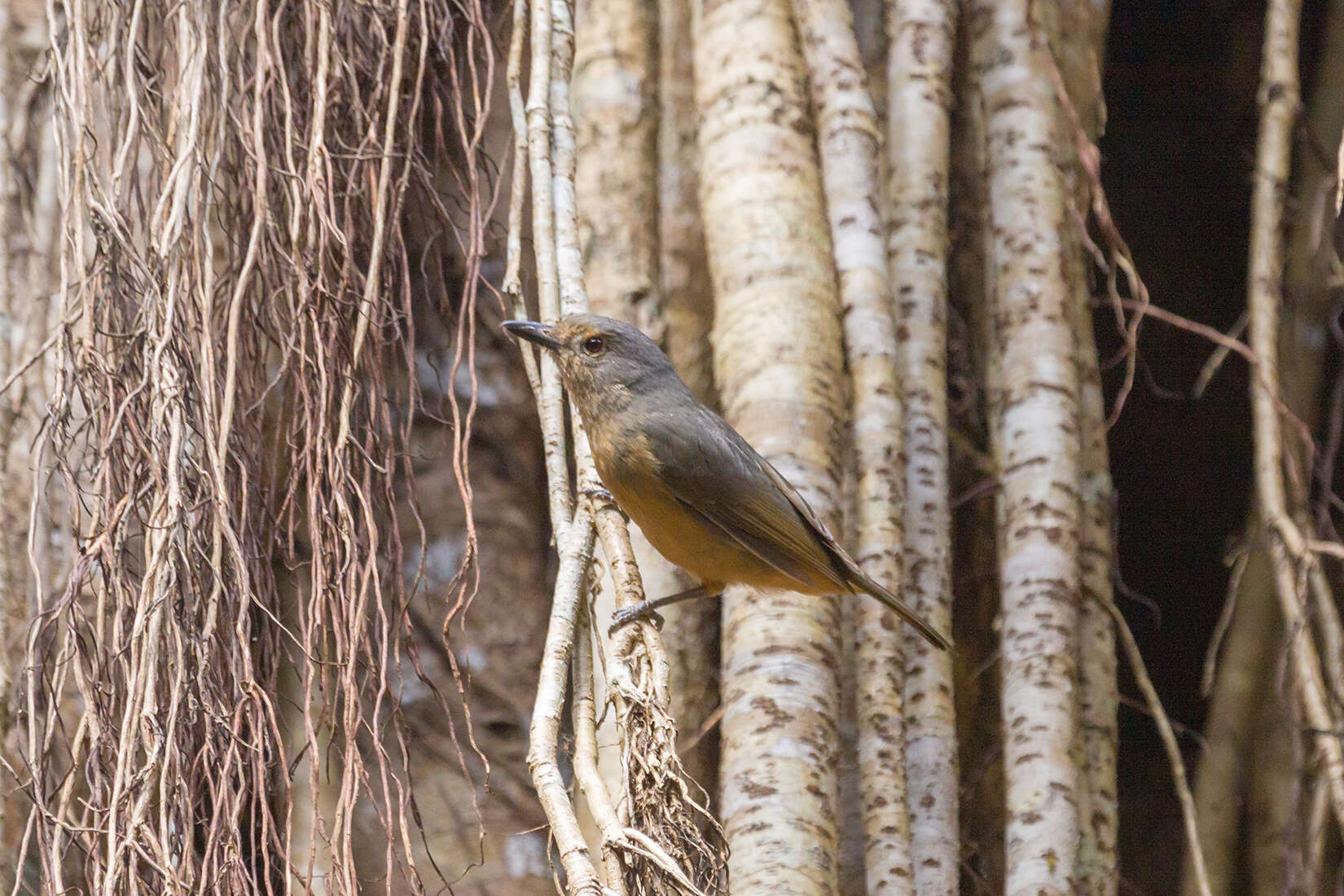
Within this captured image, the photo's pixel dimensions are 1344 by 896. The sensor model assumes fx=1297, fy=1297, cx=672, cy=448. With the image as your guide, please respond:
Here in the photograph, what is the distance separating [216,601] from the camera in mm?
2518

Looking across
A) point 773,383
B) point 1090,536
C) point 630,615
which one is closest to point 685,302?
point 773,383

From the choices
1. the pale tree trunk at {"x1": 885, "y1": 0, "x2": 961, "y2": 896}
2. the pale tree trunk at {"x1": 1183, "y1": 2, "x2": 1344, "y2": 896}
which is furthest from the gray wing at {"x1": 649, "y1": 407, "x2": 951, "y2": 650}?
the pale tree trunk at {"x1": 1183, "y1": 2, "x2": 1344, "y2": 896}

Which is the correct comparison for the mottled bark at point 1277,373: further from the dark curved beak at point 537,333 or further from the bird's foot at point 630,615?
the dark curved beak at point 537,333

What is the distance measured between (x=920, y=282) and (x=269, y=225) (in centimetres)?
174

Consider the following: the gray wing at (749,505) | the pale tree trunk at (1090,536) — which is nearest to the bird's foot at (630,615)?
the gray wing at (749,505)

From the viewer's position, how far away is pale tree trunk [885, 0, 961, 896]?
3184 millimetres

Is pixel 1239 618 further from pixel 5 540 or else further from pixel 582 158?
pixel 5 540

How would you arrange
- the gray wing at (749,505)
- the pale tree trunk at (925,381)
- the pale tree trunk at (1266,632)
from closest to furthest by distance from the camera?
the gray wing at (749,505) → the pale tree trunk at (925,381) → the pale tree trunk at (1266,632)

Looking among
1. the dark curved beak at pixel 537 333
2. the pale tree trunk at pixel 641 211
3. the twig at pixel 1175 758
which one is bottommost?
the twig at pixel 1175 758

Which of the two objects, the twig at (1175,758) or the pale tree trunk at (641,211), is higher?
the pale tree trunk at (641,211)

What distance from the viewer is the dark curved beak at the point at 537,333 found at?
2.70 metres

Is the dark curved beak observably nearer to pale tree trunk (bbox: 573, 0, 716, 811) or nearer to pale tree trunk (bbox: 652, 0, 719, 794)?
pale tree trunk (bbox: 573, 0, 716, 811)

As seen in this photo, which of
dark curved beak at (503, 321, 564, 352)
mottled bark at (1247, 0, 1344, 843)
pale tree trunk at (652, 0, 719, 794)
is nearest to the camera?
dark curved beak at (503, 321, 564, 352)

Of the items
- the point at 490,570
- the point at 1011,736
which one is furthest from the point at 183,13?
the point at 1011,736
